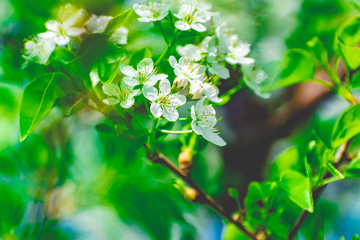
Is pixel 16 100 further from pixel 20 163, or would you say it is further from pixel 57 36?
pixel 57 36

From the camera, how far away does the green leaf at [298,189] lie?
0.69 m

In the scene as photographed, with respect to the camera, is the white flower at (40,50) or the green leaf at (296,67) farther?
the green leaf at (296,67)

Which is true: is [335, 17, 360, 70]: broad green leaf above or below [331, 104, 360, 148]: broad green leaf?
above

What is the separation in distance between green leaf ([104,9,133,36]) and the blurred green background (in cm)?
29

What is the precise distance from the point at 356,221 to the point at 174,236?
29.2 inches

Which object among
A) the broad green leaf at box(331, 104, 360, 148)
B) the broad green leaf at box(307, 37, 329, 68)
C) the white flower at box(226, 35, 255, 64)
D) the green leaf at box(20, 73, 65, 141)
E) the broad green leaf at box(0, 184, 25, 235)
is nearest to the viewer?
the green leaf at box(20, 73, 65, 141)

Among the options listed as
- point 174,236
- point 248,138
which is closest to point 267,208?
point 174,236

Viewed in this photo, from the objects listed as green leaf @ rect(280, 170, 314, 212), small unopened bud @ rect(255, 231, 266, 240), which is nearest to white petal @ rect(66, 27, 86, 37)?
green leaf @ rect(280, 170, 314, 212)

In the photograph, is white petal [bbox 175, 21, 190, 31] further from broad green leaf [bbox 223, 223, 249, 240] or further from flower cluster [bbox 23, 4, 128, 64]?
broad green leaf [bbox 223, 223, 249, 240]

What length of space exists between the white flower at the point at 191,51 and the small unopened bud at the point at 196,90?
5 centimetres

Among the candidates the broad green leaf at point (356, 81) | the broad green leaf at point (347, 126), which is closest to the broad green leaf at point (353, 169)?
the broad green leaf at point (347, 126)

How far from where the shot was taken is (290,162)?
0.90 meters

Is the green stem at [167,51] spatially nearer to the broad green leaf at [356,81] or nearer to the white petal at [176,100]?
the white petal at [176,100]

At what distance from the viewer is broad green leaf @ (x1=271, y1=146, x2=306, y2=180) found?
2.92 ft
